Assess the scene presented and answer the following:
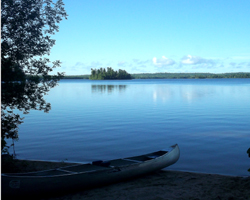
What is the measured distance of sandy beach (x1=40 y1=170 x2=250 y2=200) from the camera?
8031 mm

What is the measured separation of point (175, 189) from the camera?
28.6 feet

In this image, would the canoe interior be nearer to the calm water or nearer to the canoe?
the canoe

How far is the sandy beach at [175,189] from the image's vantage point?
8.03m

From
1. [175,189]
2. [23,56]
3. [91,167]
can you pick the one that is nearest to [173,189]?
[175,189]

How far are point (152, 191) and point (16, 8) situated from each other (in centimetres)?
744

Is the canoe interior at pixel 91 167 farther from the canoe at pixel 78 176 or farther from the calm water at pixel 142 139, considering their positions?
the calm water at pixel 142 139

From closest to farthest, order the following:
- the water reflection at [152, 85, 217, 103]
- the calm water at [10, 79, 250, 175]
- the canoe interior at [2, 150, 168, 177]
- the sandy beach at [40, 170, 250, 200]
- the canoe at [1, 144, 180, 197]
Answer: the canoe at [1, 144, 180, 197], the sandy beach at [40, 170, 250, 200], the canoe interior at [2, 150, 168, 177], the calm water at [10, 79, 250, 175], the water reflection at [152, 85, 217, 103]

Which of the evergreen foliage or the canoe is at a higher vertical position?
the evergreen foliage

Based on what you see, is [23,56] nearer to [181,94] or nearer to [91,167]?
[91,167]

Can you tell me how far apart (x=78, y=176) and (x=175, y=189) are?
2992mm

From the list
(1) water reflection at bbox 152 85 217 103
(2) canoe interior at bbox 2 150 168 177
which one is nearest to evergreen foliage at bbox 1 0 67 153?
(2) canoe interior at bbox 2 150 168 177

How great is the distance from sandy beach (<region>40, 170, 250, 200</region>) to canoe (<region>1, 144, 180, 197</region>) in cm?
28

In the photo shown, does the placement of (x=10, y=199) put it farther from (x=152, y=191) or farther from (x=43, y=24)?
(x=43, y=24)

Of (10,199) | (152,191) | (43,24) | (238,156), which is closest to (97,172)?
(152,191)
